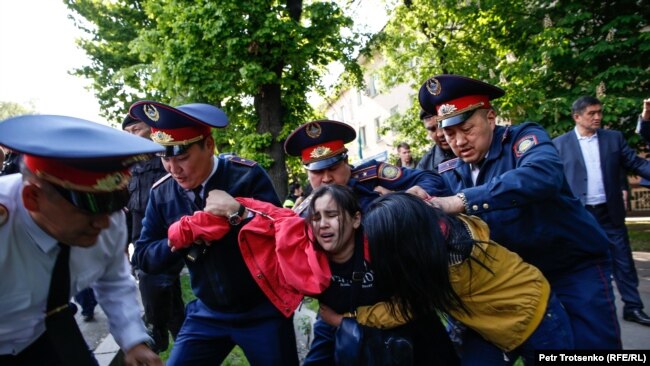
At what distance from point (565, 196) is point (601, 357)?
826mm

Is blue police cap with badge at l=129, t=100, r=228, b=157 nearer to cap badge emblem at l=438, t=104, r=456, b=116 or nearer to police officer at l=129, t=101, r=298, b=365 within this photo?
police officer at l=129, t=101, r=298, b=365

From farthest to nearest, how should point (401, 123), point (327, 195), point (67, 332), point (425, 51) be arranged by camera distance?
1. point (401, 123)
2. point (425, 51)
3. point (327, 195)
4. point (67, 332)

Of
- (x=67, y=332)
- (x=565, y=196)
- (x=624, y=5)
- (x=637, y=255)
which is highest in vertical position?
(x=624, y=5)

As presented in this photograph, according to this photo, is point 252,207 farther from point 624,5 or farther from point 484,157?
point 624,5

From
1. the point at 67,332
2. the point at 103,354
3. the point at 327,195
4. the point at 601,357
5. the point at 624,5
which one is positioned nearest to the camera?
the point at 67,332

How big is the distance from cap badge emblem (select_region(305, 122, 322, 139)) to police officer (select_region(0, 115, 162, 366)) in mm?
1809

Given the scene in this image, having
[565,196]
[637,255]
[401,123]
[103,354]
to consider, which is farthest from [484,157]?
[401,123]

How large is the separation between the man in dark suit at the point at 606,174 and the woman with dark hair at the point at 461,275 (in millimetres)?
3377

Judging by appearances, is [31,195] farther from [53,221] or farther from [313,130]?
[313,130]

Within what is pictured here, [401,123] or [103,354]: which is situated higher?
[401,123]

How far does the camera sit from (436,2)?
45.8ft

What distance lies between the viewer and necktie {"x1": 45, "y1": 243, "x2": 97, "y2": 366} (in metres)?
1.97

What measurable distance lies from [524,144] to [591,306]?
0.91 m

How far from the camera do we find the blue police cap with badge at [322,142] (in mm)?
3562
